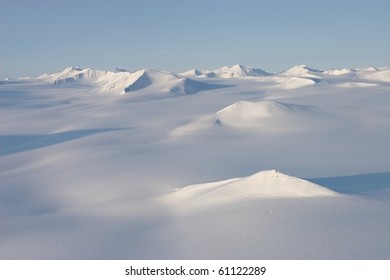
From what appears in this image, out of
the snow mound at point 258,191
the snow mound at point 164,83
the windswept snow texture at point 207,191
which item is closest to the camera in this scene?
the windswept snow texture at point 207,191

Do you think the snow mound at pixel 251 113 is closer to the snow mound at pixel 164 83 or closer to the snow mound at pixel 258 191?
the snow mound at pixel 258 191

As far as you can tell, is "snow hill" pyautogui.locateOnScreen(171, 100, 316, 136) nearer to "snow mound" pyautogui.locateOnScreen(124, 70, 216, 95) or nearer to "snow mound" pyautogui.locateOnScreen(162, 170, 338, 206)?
Answer: "snow mound" pyautogui.locateOnScreen(162, 170, 338, 206)

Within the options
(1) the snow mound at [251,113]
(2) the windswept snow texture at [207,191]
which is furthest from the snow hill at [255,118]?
(2) the windswept snow texture at [207,191]

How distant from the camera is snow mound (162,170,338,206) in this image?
16219mm

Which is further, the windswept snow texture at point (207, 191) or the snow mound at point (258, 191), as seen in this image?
the snow mound at point (258, 191)

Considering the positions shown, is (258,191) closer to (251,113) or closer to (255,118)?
(255,118)

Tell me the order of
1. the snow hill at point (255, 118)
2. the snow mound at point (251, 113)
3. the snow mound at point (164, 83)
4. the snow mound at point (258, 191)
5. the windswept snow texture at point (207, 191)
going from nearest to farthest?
the windswept snow texture at point (207, 191)
the snow mound at point (258, 191)
the snow hill at point (255, 118)
the snow mound at point (251, 113)
the snow mound at point (164, 83)

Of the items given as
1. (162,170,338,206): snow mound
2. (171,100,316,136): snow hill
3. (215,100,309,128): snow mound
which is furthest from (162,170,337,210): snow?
(215,100,309,128): snow mound

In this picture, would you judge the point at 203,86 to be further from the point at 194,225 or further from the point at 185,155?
the point at 194,225

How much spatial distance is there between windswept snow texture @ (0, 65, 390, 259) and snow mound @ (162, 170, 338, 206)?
6 cm

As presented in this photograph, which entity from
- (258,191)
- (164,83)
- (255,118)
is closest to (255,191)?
(258,191)

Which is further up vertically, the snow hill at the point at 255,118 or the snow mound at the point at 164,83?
the snow mound at the point at 164,83

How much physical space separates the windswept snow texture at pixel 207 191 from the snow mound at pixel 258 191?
0.20ft

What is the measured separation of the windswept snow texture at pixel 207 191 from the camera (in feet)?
41.5
